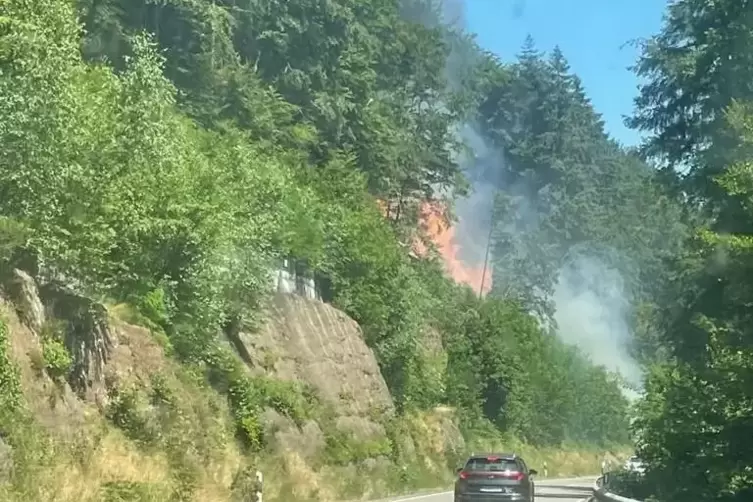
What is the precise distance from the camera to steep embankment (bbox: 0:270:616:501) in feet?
65.3

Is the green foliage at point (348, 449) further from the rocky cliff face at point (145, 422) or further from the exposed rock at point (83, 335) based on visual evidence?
the exposed rock at point (83, 335)

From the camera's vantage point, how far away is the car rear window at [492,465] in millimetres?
29312

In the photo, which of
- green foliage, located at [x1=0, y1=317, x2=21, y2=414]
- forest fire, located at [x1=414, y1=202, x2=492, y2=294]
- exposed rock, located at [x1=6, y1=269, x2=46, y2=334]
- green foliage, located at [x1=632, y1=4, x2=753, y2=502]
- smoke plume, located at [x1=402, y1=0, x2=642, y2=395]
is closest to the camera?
green foliage, located at [x1=0, y1=317, x2=21, y2=414]

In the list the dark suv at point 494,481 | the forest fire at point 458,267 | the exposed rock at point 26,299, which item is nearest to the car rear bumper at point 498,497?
the dark suv at point 494,481

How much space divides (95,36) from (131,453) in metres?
26.7

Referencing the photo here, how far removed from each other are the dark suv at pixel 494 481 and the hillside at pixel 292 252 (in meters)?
4.95

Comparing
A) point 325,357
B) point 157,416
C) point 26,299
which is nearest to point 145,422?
point 157,416

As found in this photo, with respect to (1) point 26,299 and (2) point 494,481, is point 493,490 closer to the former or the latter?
(2) point 494,481

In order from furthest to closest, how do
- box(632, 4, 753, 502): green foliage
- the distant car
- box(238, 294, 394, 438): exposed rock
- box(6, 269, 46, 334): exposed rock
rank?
box(238, 294, 394, 438): exposed rock, the distant car, box(632, 4, 753, 502): green foliage, box(6, 269, 46, 334): exposed rock

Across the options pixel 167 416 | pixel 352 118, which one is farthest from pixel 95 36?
pixel 167 416

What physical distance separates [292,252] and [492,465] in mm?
15073

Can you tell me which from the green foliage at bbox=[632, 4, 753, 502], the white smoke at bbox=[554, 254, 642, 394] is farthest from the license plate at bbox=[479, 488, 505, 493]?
the white smoke at bbox=[554, 254, 642, 394]

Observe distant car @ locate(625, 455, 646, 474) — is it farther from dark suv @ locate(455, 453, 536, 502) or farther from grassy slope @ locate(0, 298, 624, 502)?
grassy slope @ locate(0, 298, 624, 502)

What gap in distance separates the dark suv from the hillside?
16.2 feet
